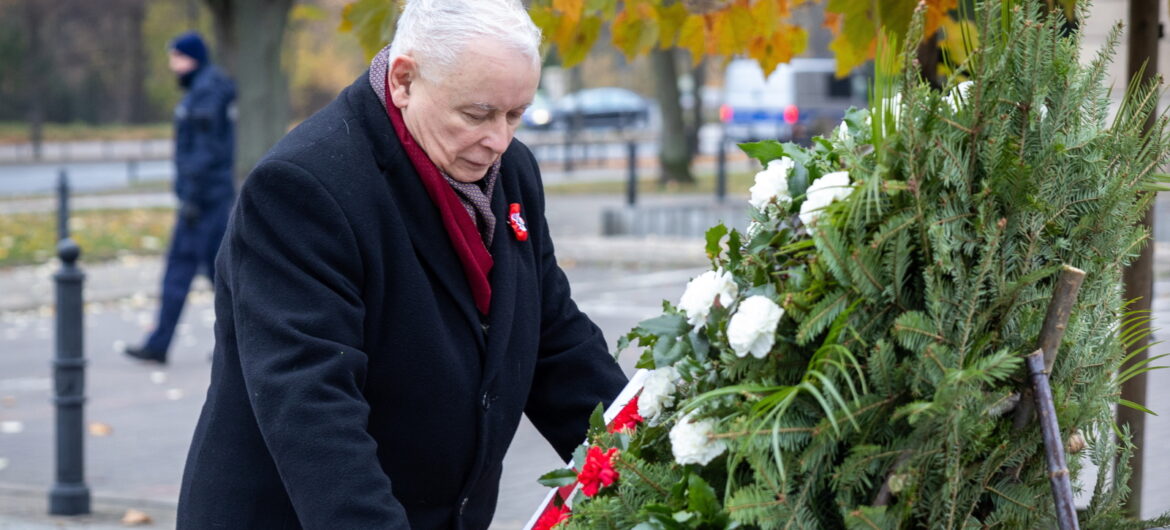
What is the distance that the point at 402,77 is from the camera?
6.92ft

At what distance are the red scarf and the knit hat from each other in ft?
24.2

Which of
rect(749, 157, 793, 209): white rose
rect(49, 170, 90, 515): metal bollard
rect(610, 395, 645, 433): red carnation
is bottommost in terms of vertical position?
rect(49, 170, 90, 515): metal bollard

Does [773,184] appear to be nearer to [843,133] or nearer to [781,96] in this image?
[843,133]

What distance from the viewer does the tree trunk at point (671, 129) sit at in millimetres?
23156

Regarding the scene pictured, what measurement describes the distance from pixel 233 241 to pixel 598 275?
10.8 metres

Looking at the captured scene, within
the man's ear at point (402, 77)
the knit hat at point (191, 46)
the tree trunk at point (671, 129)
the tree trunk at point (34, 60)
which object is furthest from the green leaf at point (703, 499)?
the tree trunk at point (34, 60)

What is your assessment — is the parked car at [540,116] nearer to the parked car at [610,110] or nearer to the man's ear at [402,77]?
the parked car at [610,110]

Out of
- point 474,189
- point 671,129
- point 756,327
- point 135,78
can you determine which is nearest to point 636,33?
point 474,189

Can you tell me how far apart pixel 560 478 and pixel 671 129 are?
21.5 meters

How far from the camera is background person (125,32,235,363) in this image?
8.84m

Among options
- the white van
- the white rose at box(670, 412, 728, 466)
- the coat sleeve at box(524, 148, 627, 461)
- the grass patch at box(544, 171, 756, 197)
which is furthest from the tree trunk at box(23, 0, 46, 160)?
the white rose at box(670, 412, 728, 466)

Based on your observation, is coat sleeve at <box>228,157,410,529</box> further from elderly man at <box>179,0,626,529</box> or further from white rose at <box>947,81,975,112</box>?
white rose at <box>947,81,975,112</box>

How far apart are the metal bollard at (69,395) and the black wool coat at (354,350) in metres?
3.57

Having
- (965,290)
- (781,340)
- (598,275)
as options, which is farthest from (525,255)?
(598,275)
